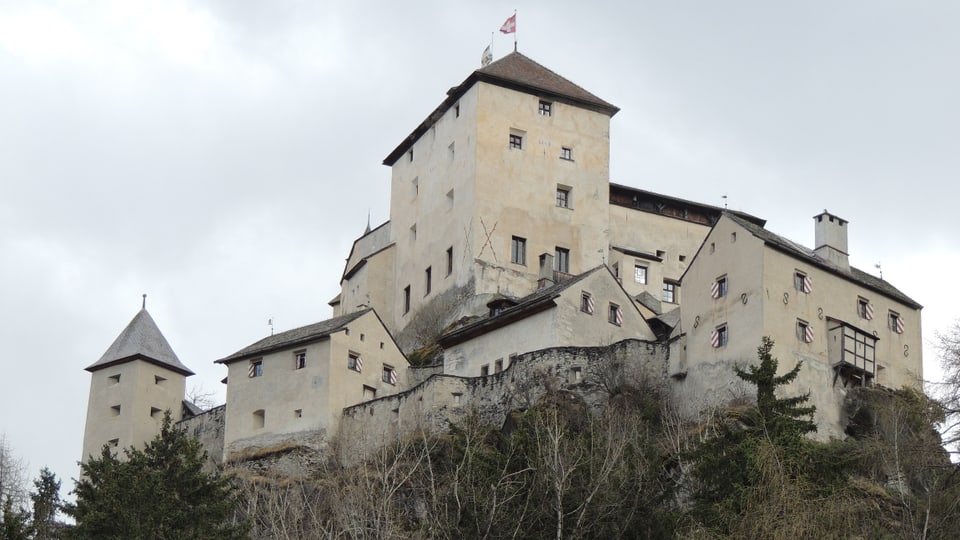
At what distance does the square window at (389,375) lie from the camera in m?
67.6

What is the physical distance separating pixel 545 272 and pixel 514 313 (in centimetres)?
1149

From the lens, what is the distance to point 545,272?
7606 centimetres

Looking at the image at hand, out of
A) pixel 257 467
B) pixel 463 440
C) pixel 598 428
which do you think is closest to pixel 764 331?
pixel 598 428

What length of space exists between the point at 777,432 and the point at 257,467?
80.8 feet

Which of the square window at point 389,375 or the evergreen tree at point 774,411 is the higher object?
the square window at point 389,375

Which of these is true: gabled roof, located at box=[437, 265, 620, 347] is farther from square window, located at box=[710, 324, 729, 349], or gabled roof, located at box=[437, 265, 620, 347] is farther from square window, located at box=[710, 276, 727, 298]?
square window, located at box=[710, 324, 729, 349]

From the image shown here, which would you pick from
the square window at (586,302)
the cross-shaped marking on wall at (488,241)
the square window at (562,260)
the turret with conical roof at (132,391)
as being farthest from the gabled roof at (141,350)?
the square window at (586,302)

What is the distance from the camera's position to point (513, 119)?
78.9 metres

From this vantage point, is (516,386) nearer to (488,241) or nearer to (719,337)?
(719,337)

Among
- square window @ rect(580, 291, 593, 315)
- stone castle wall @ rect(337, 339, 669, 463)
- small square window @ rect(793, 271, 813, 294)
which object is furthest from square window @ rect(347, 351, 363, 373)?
small square window @ rect(793, 271, 813, 294)

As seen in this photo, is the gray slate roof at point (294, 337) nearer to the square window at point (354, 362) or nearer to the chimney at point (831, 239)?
the square window at point (354, 362)

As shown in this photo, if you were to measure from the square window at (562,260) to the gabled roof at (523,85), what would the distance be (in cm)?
691

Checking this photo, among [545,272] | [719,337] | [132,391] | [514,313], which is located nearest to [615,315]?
[514,313]

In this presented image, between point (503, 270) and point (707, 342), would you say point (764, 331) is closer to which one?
point (707, 342)
